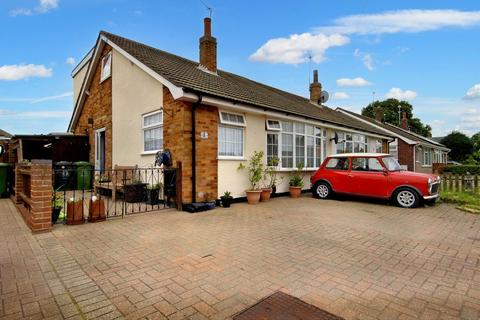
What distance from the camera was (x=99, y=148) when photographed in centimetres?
1265

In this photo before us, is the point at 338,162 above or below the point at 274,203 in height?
above

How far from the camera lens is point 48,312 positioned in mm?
2416

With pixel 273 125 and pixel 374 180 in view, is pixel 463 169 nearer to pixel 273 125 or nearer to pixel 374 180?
pixel 374 180

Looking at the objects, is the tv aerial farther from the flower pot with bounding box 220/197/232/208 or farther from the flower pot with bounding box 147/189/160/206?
the flower pot with bounding box 147/189/160/206

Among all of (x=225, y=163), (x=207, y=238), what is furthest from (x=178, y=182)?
(x=207, y=238)

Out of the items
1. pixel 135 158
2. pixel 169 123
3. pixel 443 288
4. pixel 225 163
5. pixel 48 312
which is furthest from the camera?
pixel 135 158

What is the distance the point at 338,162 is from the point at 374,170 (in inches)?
50.3

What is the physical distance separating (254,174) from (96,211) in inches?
189

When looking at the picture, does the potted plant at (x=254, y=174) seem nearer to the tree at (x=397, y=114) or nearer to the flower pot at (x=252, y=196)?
the flower pot at (x=252, y=196)

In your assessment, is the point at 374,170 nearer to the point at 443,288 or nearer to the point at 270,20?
the point at 443,288

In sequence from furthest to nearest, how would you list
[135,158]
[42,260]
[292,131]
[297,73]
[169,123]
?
[297,73]
[292,131]
[135,158]
[169,123]
[42,260]

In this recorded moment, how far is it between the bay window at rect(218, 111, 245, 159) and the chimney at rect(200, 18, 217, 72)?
413 centimetres

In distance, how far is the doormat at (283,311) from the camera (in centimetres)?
237

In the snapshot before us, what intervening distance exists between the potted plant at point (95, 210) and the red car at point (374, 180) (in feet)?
23.8
